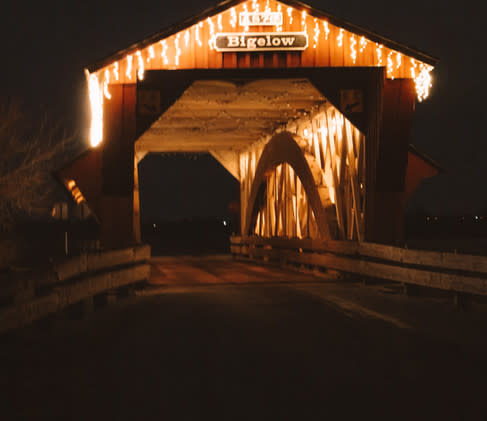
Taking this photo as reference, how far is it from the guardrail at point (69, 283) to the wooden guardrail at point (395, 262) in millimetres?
3846

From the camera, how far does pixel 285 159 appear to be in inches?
756

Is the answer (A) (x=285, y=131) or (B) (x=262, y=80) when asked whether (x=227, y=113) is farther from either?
(B) (x=262, y=80)

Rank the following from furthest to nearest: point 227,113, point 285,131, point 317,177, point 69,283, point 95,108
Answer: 1. point 227,113
2. point 285,131
3. point 317,177
4. point 95,108
5. point 69,283

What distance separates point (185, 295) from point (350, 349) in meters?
5.62

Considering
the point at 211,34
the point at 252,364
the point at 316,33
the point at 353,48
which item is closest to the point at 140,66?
the point at 211,34

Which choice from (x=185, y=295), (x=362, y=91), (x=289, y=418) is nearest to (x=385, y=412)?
(x=289, y=418)

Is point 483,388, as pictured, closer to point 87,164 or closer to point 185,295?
point 185,295

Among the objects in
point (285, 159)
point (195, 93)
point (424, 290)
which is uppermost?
point (195, 93)

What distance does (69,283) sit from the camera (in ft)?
30.2

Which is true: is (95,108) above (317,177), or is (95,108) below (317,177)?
above

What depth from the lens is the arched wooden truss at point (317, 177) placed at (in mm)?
15438

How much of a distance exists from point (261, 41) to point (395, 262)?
488cm

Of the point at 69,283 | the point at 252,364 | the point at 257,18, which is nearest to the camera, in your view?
the point at 252,364

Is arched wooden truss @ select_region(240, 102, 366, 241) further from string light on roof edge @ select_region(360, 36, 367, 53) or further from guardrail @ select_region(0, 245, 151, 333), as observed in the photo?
guardrail @ select_region(0, 245, 151, 333)
